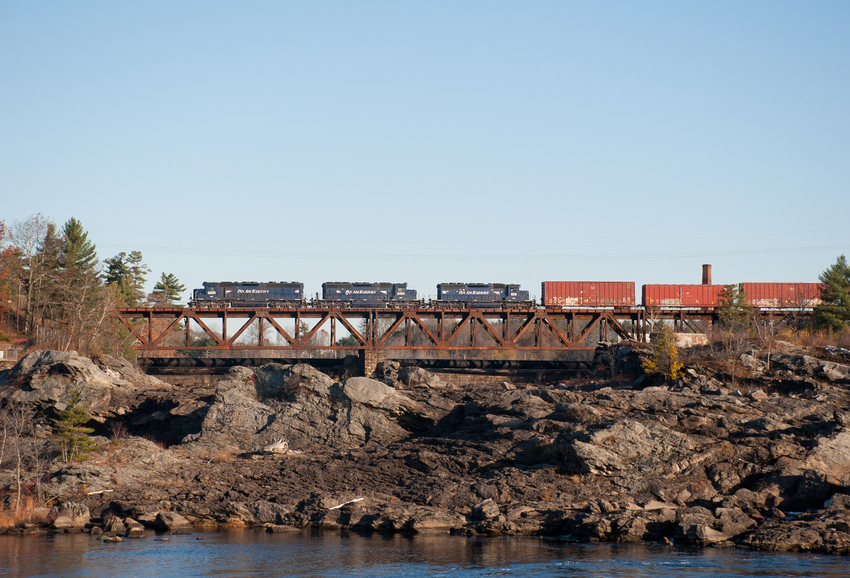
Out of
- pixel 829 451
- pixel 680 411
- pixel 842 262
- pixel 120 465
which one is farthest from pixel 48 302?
pixel 842 262

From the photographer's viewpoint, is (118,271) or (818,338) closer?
(818,338)

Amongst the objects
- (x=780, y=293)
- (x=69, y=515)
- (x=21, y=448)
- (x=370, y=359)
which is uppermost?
(x=780, y=293)

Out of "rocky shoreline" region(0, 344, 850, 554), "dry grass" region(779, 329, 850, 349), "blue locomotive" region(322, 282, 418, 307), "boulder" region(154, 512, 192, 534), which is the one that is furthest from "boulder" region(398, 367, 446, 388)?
"dry grass" region(779, 329, 850, 349)

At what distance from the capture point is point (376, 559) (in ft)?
98.9

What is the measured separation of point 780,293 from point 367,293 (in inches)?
1700

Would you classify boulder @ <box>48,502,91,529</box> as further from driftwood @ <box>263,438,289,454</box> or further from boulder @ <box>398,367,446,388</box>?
boulder @ <box>398,367,446,388</box>

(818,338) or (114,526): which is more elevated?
(818,338)

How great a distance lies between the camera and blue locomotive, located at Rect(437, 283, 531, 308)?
2906 inches

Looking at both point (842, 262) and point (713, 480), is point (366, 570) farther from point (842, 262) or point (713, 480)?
point (842, 262)

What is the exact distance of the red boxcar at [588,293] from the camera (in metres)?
73.8

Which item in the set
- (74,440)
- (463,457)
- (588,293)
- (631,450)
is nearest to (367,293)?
(588,293)

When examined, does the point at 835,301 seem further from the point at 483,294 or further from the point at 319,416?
the point at 319,416

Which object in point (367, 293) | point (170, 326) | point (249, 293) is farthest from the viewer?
point (367, 293)

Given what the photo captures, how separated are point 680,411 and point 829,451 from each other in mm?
7811
